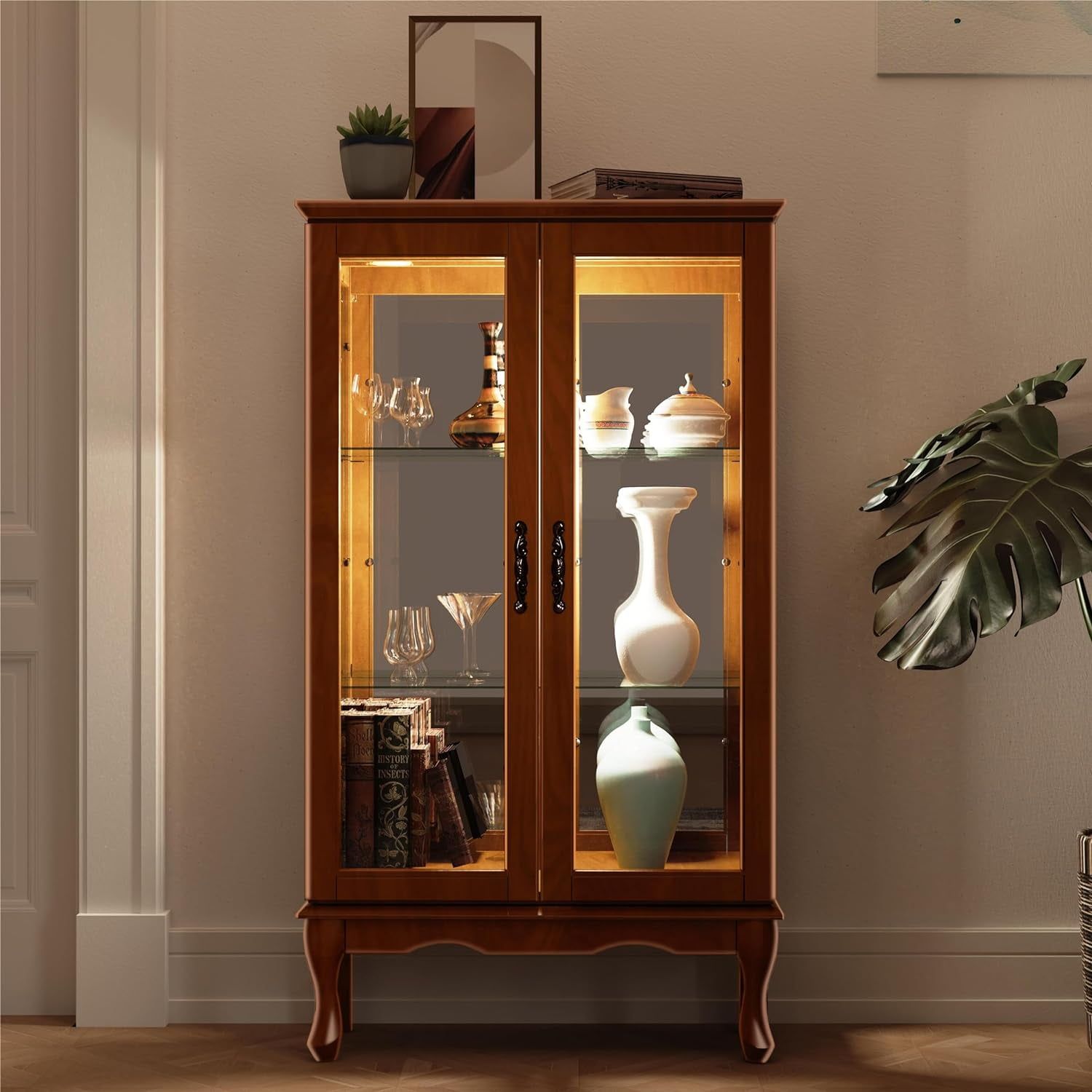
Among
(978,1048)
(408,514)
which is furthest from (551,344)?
(978,1048)

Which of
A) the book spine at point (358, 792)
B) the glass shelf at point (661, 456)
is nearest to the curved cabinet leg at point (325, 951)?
the book spine at point (358, 792)

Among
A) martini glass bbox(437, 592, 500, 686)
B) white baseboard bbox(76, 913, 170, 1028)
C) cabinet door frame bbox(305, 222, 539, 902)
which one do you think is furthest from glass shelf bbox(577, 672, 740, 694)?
white baseboard bbox(76, 913, 170, 1028)

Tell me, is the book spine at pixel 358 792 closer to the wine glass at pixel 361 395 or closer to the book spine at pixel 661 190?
the wine glass at pixel 361 395

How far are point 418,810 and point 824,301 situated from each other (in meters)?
1.52

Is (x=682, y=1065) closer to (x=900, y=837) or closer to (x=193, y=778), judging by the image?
(x=900, y=837)

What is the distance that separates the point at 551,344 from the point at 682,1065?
1.56 m

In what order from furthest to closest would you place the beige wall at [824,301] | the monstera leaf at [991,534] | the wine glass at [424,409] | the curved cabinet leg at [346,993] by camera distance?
the beige wall at [824,301], the curved cabinet leg at [346,993], the wine glass at [424,409], the monstera leaf at [991,534]

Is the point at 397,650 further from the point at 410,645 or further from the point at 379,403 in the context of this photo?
the point at 379,403

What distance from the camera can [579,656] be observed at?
2.29m

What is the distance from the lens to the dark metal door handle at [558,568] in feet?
7.40

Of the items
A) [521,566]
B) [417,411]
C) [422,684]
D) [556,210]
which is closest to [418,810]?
[422,684]

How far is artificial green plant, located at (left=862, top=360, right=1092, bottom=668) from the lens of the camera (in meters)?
2.08

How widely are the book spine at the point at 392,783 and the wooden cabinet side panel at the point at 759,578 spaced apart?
2.31 feet

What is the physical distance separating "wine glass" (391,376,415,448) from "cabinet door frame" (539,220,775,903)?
0.98ft
